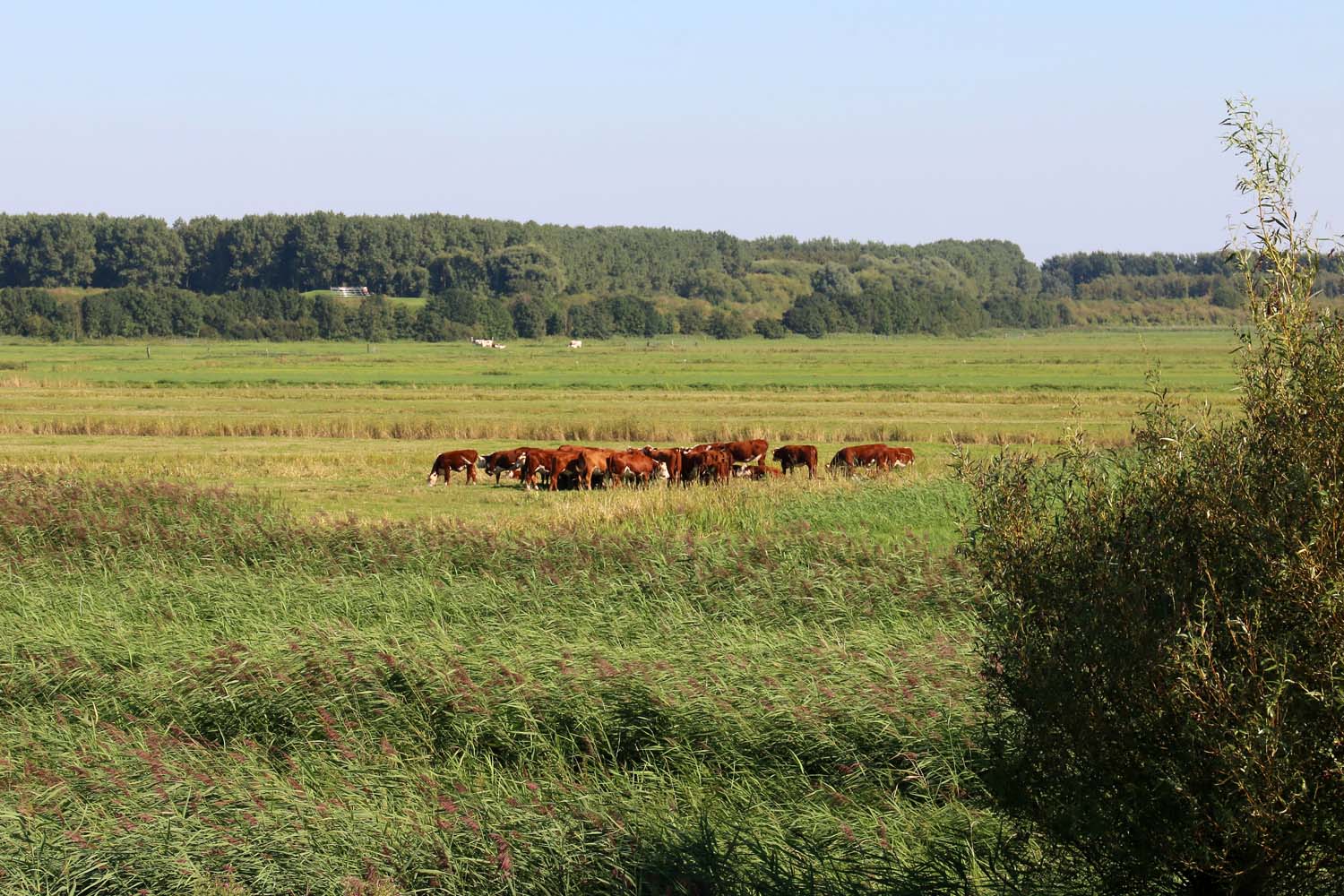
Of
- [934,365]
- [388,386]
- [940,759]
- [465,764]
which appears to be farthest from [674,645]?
[934,365]

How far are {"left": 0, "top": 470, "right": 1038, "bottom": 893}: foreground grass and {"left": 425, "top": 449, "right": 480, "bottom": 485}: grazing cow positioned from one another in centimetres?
1282

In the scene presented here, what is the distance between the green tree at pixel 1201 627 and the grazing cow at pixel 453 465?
26.1 m

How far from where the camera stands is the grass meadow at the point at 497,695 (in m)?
8.45

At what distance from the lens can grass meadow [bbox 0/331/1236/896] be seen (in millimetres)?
8445

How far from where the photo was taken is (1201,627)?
18.5 feet

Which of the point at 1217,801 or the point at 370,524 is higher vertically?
the point at 1217,801

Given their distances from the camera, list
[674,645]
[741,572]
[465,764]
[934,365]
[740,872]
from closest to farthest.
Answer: [740,872] → [465,764] → [674,645] → [741,572] → [934,365]

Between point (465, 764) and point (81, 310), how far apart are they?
573 feet

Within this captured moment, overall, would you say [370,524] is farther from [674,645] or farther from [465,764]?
[465,764]

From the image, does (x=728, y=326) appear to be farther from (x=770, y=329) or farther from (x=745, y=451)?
(x=745, y=451)

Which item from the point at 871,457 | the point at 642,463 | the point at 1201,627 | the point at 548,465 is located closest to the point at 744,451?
the point at 871,457

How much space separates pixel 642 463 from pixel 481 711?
20.0m

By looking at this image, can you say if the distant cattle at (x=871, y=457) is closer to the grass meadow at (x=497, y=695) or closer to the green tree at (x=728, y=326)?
the grass meadow at (x=497, y=695)

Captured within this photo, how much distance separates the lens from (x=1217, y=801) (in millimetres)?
5828
